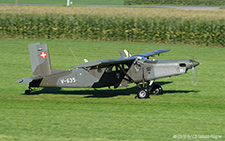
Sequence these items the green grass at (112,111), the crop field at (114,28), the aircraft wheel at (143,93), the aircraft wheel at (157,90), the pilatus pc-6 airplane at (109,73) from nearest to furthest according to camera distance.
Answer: the green grass at (112,111) → the pilatus pc-6 airplane at (109,73) → the aircraft wheel at (143,93) → the aircraft wheel at (157,90) → the crop field at (114,28)

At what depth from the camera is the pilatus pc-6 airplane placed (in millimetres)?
17094

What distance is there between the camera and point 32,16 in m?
40.8

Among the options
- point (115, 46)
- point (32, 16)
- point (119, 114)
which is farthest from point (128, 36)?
point (119, 114)

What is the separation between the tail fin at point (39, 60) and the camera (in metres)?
18.5

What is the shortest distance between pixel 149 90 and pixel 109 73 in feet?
8.52

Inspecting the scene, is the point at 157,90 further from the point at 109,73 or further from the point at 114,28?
the point at 114,28

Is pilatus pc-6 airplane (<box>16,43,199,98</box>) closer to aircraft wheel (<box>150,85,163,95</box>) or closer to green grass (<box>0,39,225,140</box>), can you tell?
aircraft wheel (<box>150,85,163,95</box>)

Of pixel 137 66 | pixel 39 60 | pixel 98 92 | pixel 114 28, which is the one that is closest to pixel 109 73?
pixel 137 66

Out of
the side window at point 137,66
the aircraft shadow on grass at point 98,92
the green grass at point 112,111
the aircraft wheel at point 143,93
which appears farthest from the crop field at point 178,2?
the aircraft wheel at point 143,93

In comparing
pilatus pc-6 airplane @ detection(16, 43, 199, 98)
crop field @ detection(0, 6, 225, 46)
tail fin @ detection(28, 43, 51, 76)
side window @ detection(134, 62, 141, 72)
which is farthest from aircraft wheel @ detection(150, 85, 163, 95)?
crop field @ detection(0, 6, 225, 46)

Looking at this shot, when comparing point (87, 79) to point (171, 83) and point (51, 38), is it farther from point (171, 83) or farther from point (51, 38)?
point (51, 38)

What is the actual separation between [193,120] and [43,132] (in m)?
5.76

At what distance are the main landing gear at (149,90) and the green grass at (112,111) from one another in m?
0.34

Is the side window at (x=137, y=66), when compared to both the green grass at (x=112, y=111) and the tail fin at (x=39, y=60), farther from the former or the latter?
the tail fin at (x=39, y=60)
